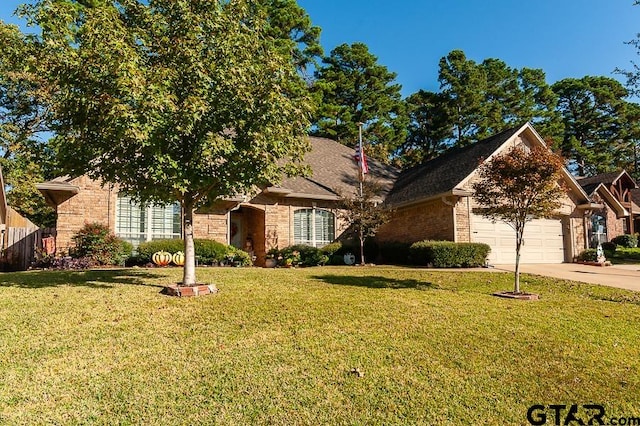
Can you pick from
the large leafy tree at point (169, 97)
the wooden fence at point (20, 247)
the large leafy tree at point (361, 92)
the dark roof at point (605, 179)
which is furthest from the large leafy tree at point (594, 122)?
the wooden fence at point (20, 247)

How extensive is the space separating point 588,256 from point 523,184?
41.0 feet

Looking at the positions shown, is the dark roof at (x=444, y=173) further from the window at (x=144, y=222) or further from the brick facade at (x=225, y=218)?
the window at (x=144, y=222)

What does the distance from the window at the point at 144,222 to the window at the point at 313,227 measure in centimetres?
519

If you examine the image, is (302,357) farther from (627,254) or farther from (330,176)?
(627,254)

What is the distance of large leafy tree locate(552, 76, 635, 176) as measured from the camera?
144 ft

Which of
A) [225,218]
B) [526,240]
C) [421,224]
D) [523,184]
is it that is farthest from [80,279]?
[526,240]

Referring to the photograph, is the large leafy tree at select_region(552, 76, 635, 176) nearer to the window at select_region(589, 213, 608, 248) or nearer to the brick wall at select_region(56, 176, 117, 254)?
the window at select_region(589, 213, 608, 248)

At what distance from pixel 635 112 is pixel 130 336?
2138 inches

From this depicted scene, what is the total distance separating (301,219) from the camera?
18.7 metres

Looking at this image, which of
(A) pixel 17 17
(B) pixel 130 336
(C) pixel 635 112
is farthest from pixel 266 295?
(C) pixel 635 112

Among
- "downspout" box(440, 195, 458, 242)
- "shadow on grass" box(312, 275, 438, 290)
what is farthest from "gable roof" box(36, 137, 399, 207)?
"shadow on grass" box(312, 275, 438, 290)

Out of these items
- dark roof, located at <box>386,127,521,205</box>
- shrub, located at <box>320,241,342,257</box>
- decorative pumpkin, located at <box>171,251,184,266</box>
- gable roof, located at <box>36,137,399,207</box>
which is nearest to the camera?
gable roof, located at <box>36,137,399,207</box>

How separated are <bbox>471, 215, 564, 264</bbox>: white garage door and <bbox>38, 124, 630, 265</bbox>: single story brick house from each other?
4 cm

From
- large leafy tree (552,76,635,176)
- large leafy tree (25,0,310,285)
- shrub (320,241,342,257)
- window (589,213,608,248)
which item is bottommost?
shrub (320,241,342,257)
